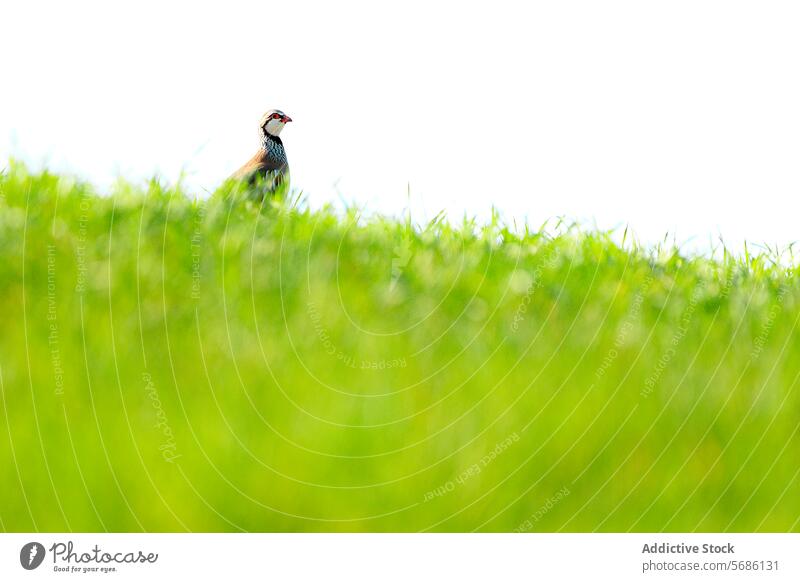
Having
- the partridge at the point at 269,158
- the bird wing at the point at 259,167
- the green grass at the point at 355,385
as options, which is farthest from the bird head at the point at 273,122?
the green grass at the point at 355,385

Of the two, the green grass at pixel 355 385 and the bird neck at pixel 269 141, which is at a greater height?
the bird neck at pixel 269 141

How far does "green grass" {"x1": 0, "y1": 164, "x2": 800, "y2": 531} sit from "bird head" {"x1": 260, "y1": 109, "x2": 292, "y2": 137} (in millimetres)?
2153

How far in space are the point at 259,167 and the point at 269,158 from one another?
8.3 inches

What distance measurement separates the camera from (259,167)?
7438mm

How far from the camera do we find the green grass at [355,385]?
346 centimetres

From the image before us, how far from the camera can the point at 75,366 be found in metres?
3.89

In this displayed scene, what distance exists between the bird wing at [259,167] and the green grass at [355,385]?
1927mm

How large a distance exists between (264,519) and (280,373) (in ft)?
2.39

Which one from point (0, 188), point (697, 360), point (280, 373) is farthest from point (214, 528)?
point (0, 188)
